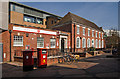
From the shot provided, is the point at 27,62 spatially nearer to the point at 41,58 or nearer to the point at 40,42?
the point at 41,58

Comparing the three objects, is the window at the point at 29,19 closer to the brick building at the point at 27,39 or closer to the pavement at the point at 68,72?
the brick building at the point at 27,39

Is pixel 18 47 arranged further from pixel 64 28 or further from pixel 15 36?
pixel 64 28

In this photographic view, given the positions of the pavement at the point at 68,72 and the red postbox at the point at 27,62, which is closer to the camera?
the pavement at the point at 68,72

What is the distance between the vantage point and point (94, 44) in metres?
28.5

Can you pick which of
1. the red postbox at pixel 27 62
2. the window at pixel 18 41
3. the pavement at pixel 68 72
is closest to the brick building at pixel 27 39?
the window at pixel 18 41

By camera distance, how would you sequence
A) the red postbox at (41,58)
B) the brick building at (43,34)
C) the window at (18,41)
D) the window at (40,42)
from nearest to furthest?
1. the red postbox at (41,58)
2. the brick building at (43,34)
3. the window at (18,41)
4. the window at (40,42)

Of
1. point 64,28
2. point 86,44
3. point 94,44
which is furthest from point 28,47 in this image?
point 94,44

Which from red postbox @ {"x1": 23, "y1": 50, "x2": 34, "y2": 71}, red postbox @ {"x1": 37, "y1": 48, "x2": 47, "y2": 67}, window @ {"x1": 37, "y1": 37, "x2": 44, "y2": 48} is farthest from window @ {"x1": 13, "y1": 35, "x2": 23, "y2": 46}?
red postbox @ {"x1": 23, "y1": 50, "x2": 34, "y2": 71}

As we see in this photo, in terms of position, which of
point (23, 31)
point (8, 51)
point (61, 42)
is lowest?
point (8, 51)

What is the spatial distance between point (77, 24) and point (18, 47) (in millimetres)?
14070

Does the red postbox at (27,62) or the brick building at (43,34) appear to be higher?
the brick building at (43,34)

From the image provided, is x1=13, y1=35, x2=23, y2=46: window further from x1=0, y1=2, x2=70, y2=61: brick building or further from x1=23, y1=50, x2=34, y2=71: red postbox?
x1=23, y1=50, x2=34, y2=71: red postbox

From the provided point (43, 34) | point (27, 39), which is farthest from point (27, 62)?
point (43, 34)

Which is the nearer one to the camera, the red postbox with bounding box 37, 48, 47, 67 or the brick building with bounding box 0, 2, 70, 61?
the red postbox with bounding box 37, 48, 47, 67
